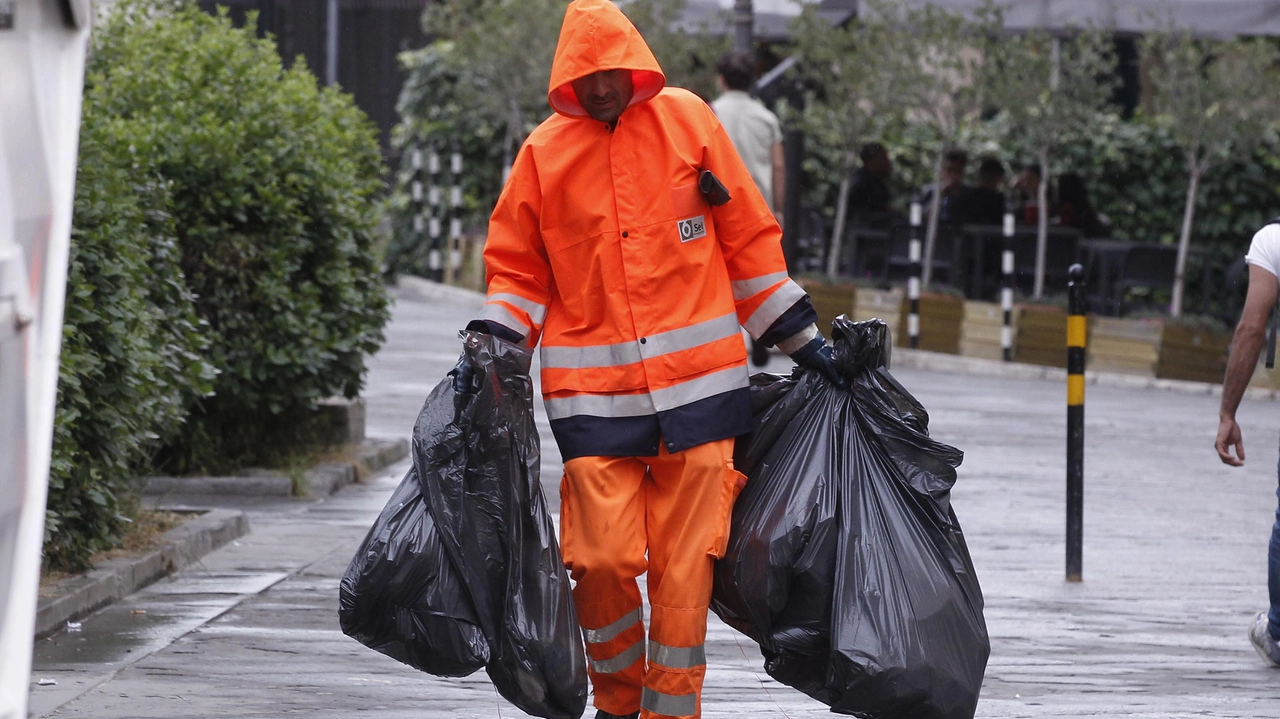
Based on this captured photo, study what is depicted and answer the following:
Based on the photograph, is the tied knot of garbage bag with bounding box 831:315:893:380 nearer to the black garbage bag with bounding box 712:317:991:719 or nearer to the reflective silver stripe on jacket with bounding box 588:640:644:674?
the black garbage bag with bounding box 712:317:991:719

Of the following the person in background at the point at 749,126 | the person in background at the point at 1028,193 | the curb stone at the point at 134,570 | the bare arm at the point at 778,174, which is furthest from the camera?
the person in background at the point at 1028,193

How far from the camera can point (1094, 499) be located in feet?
28.4

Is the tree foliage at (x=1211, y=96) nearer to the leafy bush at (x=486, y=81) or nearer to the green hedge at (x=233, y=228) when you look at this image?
the leafy bush at (x=486, y=81)

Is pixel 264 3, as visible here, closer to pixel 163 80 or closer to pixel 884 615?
pixel 163 80

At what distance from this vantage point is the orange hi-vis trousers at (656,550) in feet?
13.1

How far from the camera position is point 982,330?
601 inches

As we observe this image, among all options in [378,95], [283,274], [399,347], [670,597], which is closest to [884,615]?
[670,597]

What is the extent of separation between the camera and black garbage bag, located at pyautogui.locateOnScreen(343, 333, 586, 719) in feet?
13.1

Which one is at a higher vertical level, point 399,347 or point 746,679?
point 399,347

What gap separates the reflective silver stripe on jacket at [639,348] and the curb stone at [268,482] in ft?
11.6

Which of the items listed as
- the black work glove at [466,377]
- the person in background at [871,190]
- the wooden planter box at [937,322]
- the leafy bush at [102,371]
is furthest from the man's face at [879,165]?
the black work glove at [466,377]

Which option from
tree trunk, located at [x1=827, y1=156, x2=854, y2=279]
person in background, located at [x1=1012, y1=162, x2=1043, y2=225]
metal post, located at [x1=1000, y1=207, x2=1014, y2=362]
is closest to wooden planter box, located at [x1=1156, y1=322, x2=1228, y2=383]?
metal post, located at [x1=1000, y1=207, x2=1014, y2=362]

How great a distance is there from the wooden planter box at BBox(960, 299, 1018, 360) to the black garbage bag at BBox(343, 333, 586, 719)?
11296 mm

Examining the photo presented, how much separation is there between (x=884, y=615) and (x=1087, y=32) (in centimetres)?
1186
